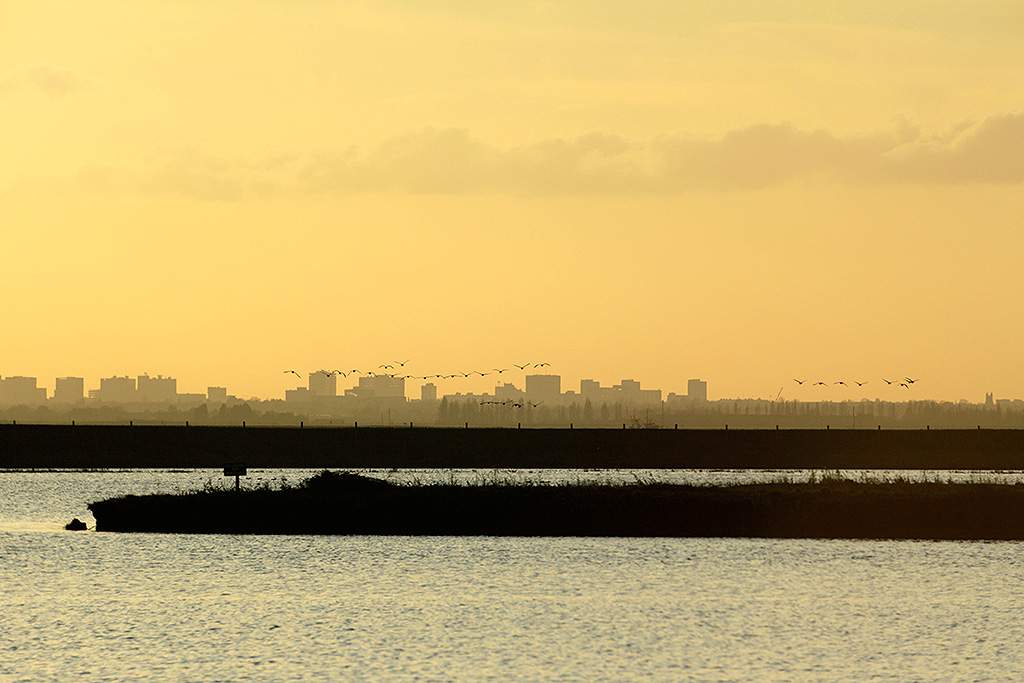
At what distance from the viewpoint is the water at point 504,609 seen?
65.4 m

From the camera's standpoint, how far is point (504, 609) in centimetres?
8275

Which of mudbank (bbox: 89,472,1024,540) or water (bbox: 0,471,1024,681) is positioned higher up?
mudbank (bbox: 89,472,1024,540)

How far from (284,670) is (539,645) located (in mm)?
11195

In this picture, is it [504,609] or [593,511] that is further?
[593,511]

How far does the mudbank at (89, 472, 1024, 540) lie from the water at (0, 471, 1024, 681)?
48.9 inches

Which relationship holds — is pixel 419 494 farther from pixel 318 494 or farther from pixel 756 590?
pixel 756 590

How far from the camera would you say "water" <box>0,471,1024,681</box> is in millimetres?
65375

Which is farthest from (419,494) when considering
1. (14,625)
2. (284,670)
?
(284,670)

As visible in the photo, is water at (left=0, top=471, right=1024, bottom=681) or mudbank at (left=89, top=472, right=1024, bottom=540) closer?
water at (left=0, top=471, right=1024, bottom=681)

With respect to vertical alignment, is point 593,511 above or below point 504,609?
above

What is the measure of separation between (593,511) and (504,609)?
117 feet

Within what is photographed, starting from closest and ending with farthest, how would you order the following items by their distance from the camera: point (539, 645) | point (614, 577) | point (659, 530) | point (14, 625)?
point (539, 645) → point (14, 625) → point (614, 577) → point (659, 530)

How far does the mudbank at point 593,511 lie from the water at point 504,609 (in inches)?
48.9

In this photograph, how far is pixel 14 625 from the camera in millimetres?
75875
